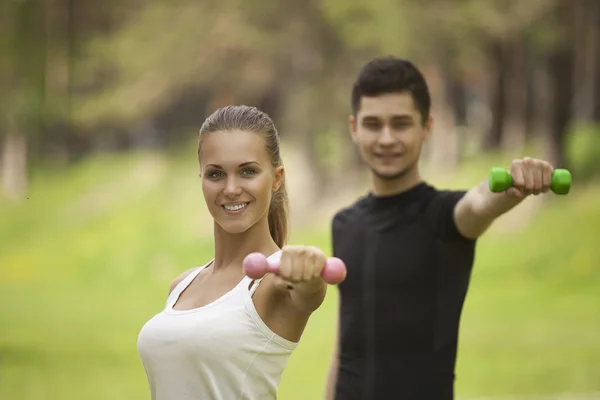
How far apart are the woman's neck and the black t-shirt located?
626mm

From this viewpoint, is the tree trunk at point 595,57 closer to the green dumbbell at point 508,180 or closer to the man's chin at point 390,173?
the man's chin at point 390,173

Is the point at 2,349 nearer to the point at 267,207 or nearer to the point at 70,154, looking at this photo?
the point at 70,154

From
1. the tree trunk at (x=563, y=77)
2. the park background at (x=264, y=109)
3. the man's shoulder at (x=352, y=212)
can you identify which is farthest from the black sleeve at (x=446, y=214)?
the tree trunk at (x=563, y=77)

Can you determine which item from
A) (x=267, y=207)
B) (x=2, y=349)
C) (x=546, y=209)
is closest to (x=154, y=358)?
(x=267, y=207)

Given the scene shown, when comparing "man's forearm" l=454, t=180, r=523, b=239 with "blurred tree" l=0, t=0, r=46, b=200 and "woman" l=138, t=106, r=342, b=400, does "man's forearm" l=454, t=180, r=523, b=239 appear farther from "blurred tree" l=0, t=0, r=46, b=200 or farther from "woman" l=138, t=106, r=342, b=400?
"blurred tree" l=0, t=0, r=46, b=200

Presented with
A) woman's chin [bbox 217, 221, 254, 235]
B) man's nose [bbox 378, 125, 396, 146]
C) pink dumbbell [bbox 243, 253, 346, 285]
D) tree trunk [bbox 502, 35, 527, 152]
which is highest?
tree trunk [bbox 502, 35, 527, 152]

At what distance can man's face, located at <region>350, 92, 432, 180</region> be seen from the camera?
2260 millimetres

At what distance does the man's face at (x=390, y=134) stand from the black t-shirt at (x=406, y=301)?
0.26ft

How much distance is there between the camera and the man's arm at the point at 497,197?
1.66m

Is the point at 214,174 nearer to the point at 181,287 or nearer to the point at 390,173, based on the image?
the point at 181,287

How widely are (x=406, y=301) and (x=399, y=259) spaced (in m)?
0.11

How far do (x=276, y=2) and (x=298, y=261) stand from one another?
5.08 metres

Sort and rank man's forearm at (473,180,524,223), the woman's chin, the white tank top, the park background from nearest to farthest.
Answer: the white tank top → the woman's chin → man's forearm at (473,180,524,223) → the park background

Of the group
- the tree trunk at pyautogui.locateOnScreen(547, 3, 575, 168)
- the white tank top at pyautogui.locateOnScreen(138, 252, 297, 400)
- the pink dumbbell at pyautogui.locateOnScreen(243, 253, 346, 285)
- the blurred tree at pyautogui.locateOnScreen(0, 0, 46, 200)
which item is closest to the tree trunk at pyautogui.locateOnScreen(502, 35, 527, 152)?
the tree trunk at pyautogui.locateOnScreen(547, 3, 575, 168)
